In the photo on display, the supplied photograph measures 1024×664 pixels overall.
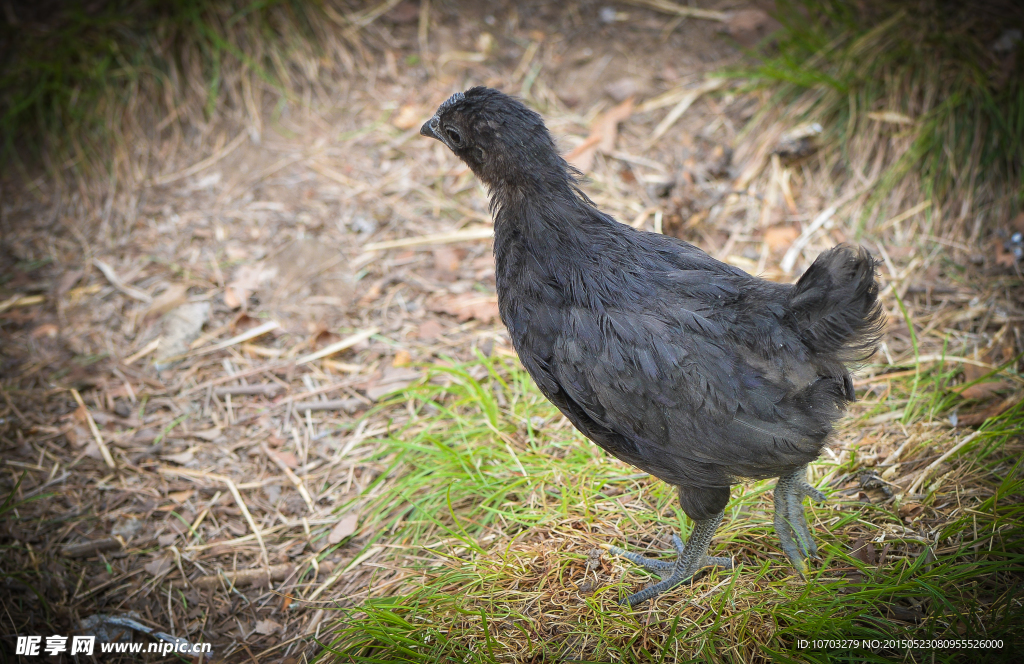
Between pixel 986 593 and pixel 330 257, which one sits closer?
pixel 986 593

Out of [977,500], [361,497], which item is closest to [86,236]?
[361,497]

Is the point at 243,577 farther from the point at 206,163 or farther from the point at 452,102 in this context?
the point at 206,163

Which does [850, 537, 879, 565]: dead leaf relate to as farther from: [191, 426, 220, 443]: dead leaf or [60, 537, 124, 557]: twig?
[60, 537, 124, 557]: twig

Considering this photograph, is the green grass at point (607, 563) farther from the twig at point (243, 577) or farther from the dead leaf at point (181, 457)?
the dead leaf at point (181, 457)

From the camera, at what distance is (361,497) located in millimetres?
3727

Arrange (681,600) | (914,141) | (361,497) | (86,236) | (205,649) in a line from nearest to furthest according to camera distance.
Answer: (681,600) → (205,649) → (361,497) → (914,141) → (86,236)

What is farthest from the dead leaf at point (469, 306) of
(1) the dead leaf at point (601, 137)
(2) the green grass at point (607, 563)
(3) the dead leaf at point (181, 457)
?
(3) the dead leaf at point (181, 457)

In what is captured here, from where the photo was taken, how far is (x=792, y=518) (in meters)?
3.04

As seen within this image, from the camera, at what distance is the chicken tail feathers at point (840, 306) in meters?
2.45

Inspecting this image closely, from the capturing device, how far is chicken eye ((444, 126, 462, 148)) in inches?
121

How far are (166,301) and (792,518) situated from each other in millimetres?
4374

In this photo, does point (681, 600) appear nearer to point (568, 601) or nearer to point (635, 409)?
point (568, 601)

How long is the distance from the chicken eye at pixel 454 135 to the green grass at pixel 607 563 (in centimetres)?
140

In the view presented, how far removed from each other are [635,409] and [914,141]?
3.38 meters
